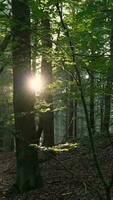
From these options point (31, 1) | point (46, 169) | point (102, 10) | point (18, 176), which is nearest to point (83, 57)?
point (102, 10)

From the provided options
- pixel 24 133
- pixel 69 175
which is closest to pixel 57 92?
pixel 24 133

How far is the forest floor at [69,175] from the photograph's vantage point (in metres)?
9.95

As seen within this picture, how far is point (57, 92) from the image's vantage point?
27.2 feet

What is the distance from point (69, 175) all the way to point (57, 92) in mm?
4372

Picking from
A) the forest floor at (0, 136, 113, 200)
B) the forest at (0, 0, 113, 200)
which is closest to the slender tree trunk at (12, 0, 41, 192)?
the forest at (0, 0, 113, 200)

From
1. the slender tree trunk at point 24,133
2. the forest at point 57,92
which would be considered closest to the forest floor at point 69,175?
the forest at point 57,92

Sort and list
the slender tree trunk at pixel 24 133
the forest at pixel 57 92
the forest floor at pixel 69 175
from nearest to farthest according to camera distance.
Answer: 1. the forest at pixel 57 92
2. the forest floor at pixel 69 175
3. the slender tree trunk at pixel 24 133

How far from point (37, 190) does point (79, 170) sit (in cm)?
182

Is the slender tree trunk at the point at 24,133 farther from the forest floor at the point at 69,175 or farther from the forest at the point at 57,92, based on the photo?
the forest floor at the point at 69,175

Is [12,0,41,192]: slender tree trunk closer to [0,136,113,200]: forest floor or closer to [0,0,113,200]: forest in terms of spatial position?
[0,0,113,200]: forest

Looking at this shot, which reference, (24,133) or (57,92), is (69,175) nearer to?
(24,133)

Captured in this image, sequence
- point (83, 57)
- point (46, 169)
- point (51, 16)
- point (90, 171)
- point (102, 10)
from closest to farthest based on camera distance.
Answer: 1. point (102, 10)
2. point (83, 57)
3. point (51, 16)
4. point (90, 171)
5. point (46, 169)

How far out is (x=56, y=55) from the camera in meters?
5.80

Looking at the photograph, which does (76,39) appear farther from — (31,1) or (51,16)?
(31,1)
